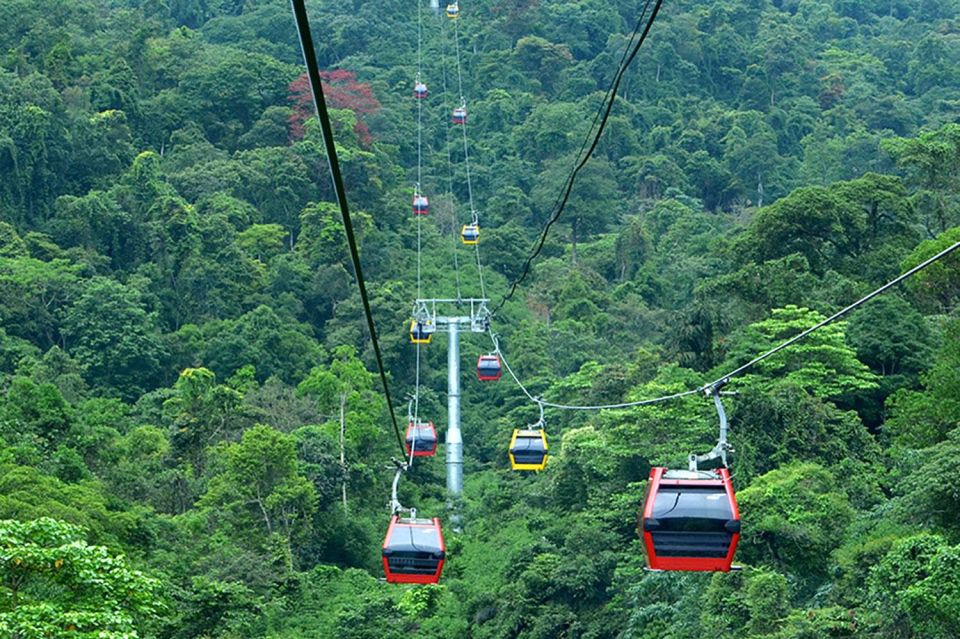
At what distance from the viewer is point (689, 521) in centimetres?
1190

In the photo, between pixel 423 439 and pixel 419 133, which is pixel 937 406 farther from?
pixel 419 133

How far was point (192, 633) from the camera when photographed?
2242 centimetres

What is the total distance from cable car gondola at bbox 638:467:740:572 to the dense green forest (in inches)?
171

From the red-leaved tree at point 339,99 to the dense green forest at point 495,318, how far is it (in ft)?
0.55

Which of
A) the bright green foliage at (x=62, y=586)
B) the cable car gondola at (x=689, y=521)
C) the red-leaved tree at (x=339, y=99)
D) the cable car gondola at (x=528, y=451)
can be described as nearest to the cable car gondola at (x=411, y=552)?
the bright green foliage at (x=62, y=586)

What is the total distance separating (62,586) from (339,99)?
39.7 metres

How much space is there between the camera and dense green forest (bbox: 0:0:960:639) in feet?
73.3

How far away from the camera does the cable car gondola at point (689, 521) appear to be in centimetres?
1191

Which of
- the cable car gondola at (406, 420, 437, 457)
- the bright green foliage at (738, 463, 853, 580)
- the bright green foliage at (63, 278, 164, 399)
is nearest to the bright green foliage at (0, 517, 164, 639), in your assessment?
the bright green foliage at (738, 463, 853, 580)

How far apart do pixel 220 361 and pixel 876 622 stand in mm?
23821

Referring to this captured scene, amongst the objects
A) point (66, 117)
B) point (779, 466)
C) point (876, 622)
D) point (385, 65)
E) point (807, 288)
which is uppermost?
point (385, 65)

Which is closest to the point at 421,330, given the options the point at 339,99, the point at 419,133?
the point at 339,99

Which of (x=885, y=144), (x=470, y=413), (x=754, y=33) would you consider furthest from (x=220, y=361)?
(x=754, y=33)

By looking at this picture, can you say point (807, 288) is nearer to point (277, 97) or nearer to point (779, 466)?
point (779, 466)
